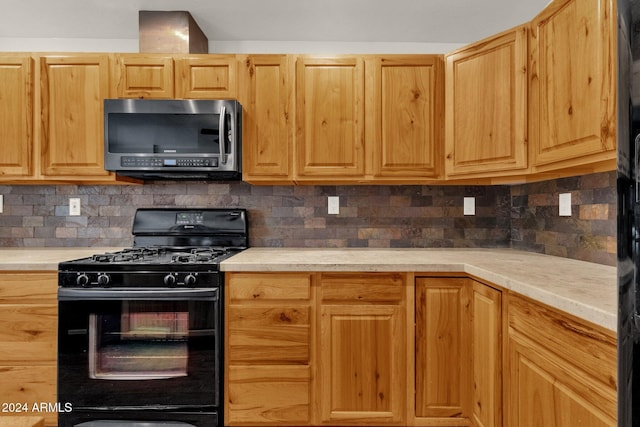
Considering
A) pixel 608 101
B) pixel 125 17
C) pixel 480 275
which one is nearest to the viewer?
pixel 608 101

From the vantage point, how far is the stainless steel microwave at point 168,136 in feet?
6.89

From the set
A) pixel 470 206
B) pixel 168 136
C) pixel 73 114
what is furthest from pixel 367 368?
pixel 73 114

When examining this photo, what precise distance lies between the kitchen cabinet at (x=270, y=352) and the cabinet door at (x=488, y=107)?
1179mm

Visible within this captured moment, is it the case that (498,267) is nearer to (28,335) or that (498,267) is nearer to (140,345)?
(140,345)

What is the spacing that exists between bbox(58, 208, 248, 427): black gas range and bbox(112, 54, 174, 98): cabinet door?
1049 mm

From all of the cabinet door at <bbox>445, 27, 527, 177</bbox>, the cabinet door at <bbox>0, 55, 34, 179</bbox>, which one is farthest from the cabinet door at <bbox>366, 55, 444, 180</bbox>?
the cabinet door at <bbox>0, 55, 34, 179</bbox>

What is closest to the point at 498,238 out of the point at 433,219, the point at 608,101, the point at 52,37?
the point at 433,219

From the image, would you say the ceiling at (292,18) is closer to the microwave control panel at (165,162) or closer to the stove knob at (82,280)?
the microwave control panel at (165,162)

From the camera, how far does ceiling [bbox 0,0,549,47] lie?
7.36 ft

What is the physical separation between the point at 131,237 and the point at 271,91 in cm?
141

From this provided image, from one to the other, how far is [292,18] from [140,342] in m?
2.16

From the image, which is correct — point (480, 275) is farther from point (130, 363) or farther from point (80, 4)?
point (80, 4)

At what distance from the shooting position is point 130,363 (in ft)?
6.07

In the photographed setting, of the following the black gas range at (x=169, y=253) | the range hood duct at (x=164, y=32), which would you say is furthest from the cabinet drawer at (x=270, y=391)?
the range hood duct at (x=164, y=32)
